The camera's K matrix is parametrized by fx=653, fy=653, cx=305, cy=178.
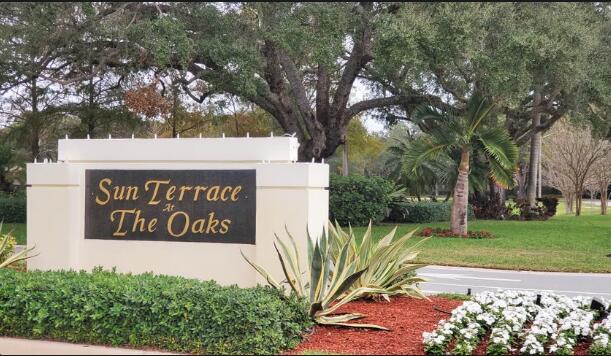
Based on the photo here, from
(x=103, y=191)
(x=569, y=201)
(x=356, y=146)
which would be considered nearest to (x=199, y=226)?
(x=103, y=191)

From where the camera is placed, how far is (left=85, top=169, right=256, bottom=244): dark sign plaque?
25.5 feet

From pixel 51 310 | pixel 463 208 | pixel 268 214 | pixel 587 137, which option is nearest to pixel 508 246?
pixel 463 208

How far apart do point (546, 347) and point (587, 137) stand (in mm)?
32832

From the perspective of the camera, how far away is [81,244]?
8.43 meters

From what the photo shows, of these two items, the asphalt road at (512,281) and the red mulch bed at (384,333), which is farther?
the asphalt road at (512,281)

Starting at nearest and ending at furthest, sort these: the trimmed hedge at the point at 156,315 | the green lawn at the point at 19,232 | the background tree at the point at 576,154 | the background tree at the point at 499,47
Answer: the trimmed hedge at the point at 156,315 < the background tree at the point at 499,47 < the green lawn at the point at 19,232 < the background tree at the point at 576,154

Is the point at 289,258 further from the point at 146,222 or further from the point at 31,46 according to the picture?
the point at 31,46

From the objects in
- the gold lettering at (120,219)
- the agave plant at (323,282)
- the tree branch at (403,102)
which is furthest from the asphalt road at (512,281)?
the tree branch at (403,102)

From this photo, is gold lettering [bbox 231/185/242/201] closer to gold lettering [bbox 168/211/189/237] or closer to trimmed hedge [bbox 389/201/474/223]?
A: gold lettering [bbox 168/211/189/237]

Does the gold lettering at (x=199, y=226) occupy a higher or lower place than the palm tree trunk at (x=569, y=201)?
higher

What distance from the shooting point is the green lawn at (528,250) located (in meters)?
14.0


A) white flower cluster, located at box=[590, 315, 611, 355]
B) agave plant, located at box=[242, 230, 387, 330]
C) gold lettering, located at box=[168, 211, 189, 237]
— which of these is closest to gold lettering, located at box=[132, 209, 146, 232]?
gold lettering, located at box=[168, 211, 189, 237]

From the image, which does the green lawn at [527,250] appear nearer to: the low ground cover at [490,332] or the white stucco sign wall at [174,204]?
the white stucco sign wall at [174,204]

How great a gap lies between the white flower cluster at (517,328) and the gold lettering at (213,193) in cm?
313
